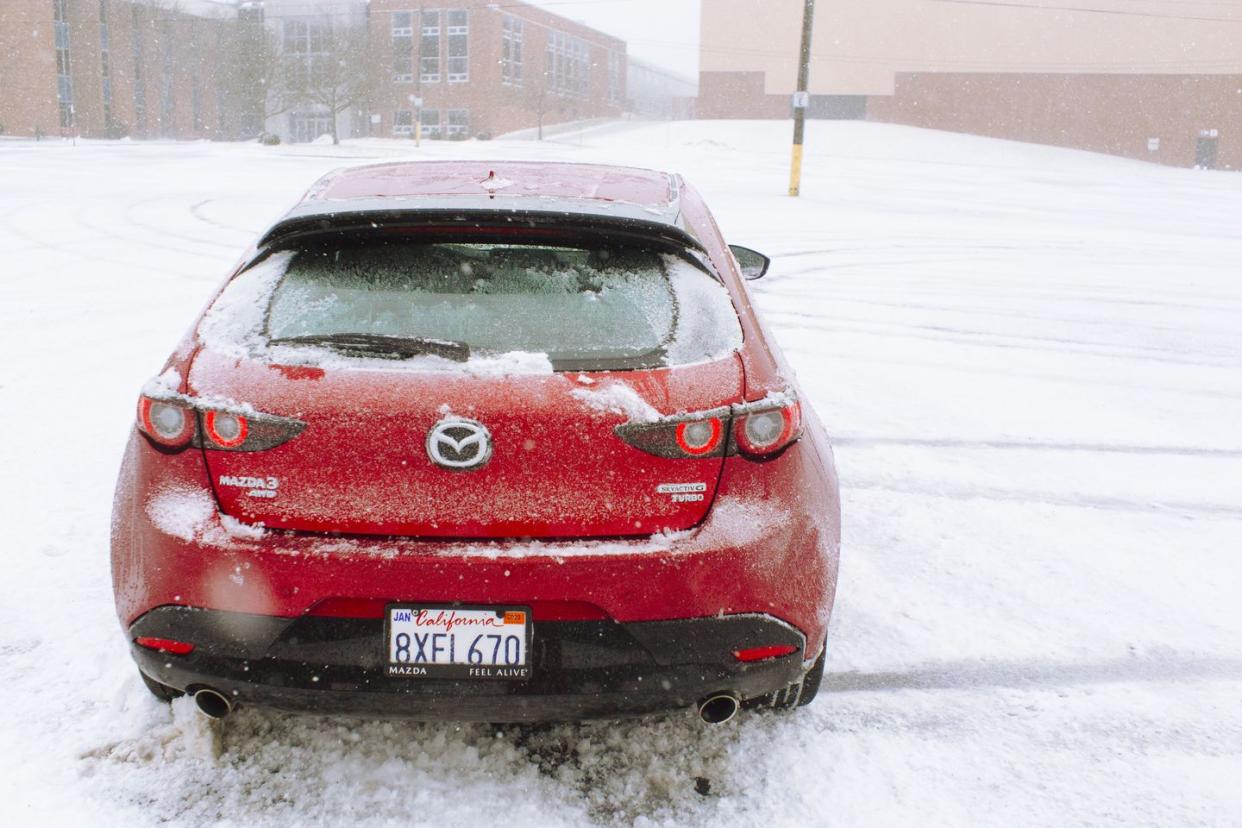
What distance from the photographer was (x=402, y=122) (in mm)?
74375

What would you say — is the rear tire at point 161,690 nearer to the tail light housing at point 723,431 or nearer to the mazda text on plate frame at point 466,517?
the mazda text on plate frame at point 466,517

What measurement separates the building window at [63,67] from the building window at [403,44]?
2172 centimetres

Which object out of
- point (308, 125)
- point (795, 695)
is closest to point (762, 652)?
point (795, 695)

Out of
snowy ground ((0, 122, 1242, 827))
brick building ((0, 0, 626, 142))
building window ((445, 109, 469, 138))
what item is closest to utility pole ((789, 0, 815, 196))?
snowy ground ((0, 122, 1242, 827))

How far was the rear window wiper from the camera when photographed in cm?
225

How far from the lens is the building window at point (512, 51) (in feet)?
239

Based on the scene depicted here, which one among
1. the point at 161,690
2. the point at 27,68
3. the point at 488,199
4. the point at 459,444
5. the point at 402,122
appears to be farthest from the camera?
the point at 402,122

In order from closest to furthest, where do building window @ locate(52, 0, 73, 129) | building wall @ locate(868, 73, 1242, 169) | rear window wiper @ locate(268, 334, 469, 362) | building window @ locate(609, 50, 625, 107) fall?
rear window wiper @ locate(268, 334, 469, 362) < building wall @ locate(868, 73, 1242, 169) < building window @ locate(52, 0, 73, 129) < building window @ locate(609, 50, 625, 107)

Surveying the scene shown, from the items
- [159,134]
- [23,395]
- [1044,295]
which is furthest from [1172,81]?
[159,134]

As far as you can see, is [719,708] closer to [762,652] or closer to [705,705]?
[705,705]

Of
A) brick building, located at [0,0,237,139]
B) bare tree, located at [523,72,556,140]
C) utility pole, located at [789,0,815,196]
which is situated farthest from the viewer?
bare tree, located at [523,72,556,140]

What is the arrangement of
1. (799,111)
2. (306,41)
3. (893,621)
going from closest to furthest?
(893,621)
(799,111)
(306,41)

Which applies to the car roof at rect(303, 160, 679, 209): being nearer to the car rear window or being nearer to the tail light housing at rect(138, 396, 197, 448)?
the car rear window

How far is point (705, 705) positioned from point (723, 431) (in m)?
0.65
